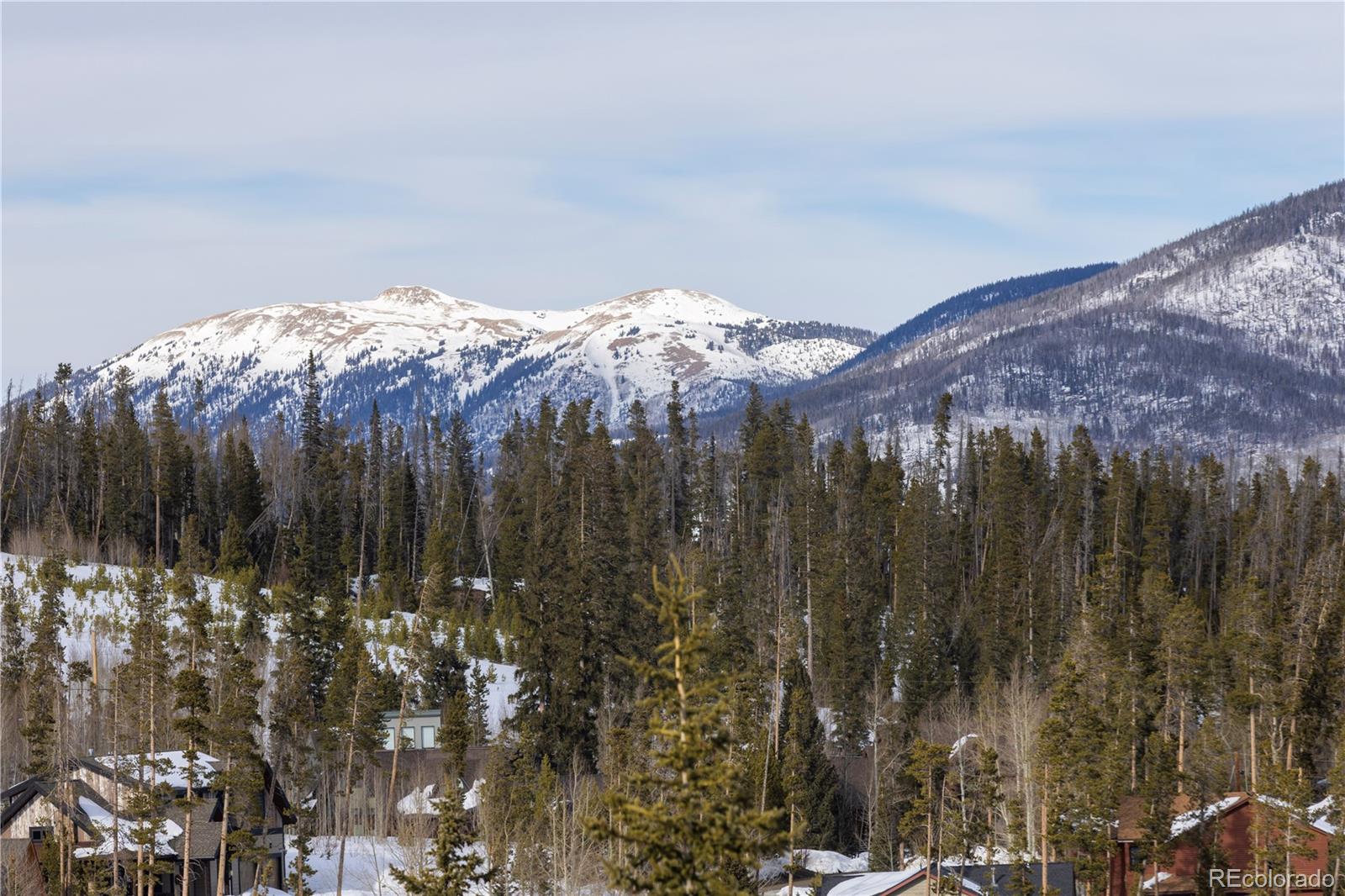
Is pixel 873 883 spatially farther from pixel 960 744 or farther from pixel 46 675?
pixel 46 675

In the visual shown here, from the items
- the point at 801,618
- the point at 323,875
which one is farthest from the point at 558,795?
the point at 801,618

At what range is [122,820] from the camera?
177ft

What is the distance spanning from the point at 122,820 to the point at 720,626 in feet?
113

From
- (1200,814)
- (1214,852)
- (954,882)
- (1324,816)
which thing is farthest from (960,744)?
(954,882)

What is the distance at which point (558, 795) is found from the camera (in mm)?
58344

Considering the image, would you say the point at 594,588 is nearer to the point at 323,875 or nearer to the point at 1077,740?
the point at 323,875

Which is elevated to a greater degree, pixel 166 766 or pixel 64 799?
pixel 166 766

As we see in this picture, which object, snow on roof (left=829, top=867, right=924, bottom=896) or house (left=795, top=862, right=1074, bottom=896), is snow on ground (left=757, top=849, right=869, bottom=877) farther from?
house (left=795, top=862, right=1074, bottom=896)

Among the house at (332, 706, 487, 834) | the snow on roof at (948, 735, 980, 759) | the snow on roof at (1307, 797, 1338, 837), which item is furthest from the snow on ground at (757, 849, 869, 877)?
the snow on roof at (1307, 797, 1338, 837)

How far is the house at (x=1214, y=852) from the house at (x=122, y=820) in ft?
Result: 93.7

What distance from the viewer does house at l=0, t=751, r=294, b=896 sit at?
4884 centimetres

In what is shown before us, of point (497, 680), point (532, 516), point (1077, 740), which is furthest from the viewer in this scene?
point (532, 516)

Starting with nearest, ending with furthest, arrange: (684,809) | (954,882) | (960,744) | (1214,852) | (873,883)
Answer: (684,809)
(954,882)
(1214,852)
(873,883)
(960,744)

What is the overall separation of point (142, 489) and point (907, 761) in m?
70.3
